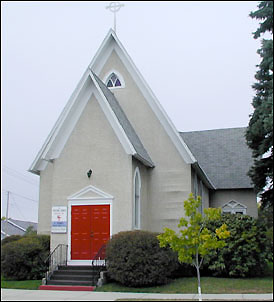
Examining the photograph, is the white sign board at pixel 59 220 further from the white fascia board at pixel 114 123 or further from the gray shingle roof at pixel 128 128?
the gray shingle roof at pixel 128 128

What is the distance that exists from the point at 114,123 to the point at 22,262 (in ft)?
21.6

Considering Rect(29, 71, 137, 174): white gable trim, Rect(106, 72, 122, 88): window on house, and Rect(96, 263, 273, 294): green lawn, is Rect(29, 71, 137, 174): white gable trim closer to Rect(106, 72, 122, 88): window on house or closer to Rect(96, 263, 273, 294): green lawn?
Rect(106, 72, 122, 88): window on house

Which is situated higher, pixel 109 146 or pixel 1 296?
pixel 109 146

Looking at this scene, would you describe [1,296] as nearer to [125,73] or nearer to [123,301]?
[123,301]

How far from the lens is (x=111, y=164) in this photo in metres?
17.2

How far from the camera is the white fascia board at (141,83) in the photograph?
63.0 ft

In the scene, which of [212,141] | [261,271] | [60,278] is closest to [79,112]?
[60,278]

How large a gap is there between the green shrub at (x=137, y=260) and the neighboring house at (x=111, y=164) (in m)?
1.65

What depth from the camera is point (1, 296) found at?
43.1 feet

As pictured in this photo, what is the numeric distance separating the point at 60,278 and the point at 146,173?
6223 mm

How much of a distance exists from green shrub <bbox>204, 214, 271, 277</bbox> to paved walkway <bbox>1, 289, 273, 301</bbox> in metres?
2.92

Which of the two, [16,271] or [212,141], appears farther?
[212,141]

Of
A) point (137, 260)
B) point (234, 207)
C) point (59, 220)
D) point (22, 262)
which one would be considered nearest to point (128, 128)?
point (59, 220)

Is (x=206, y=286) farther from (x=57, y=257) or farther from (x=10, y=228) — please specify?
(x=10, y=228)
